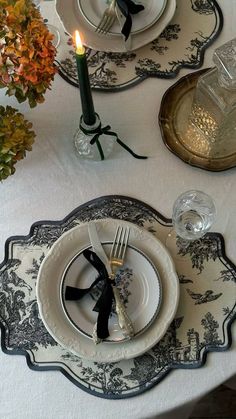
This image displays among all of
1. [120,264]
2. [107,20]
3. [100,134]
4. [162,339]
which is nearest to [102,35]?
[107,20]

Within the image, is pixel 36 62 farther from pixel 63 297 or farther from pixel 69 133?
pixel 63 297

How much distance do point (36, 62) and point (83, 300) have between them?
368mm

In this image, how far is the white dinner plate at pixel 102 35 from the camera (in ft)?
3.30

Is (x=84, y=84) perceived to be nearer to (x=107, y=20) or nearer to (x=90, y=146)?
(x=90, y=146)

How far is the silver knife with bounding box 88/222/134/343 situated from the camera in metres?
0.79

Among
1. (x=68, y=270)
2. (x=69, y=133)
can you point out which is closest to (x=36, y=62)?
(x=69, y=133)

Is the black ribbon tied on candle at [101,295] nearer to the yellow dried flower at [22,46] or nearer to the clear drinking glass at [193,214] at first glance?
the clear drinking glass at [193,214]

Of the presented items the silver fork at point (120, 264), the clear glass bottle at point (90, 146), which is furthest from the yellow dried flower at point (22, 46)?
the silver fork at point (120, 264)

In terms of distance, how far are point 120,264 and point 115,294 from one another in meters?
0.05

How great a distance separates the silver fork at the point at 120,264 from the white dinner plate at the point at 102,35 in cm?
37

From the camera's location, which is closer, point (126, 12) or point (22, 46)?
point (22, 46)

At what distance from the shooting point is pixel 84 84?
0.79 meters

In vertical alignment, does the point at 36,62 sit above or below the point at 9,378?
above

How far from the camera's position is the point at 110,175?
0.94m
